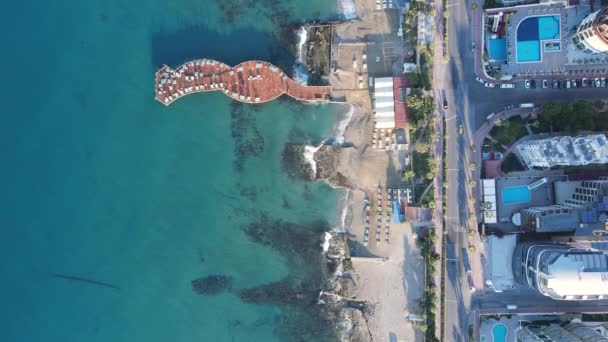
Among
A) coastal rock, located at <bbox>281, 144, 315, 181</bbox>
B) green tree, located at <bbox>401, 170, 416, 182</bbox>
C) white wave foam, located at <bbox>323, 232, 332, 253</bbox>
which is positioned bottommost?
white wave foam, located at <bbox>323, 232, 332, 253</bbox>

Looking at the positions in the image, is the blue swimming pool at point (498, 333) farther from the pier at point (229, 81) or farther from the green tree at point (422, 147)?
the pier at point (229, 81)

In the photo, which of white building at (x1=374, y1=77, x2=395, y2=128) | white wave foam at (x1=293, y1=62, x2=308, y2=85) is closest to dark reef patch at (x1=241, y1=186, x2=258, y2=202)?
white wave foam at (x1=293, y1=62, x2=308, y2=85)

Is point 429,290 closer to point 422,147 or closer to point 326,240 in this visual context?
point 326,240

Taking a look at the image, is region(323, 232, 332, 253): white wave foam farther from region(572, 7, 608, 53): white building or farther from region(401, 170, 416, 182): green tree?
region(572, 7, 608, 53): white building

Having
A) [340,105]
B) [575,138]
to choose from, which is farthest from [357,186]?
[575,138]

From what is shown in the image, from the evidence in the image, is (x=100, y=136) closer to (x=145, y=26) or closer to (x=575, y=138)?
(x=145, y=26)

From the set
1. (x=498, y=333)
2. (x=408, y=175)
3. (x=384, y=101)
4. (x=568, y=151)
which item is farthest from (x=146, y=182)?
(x=568, y=151)
